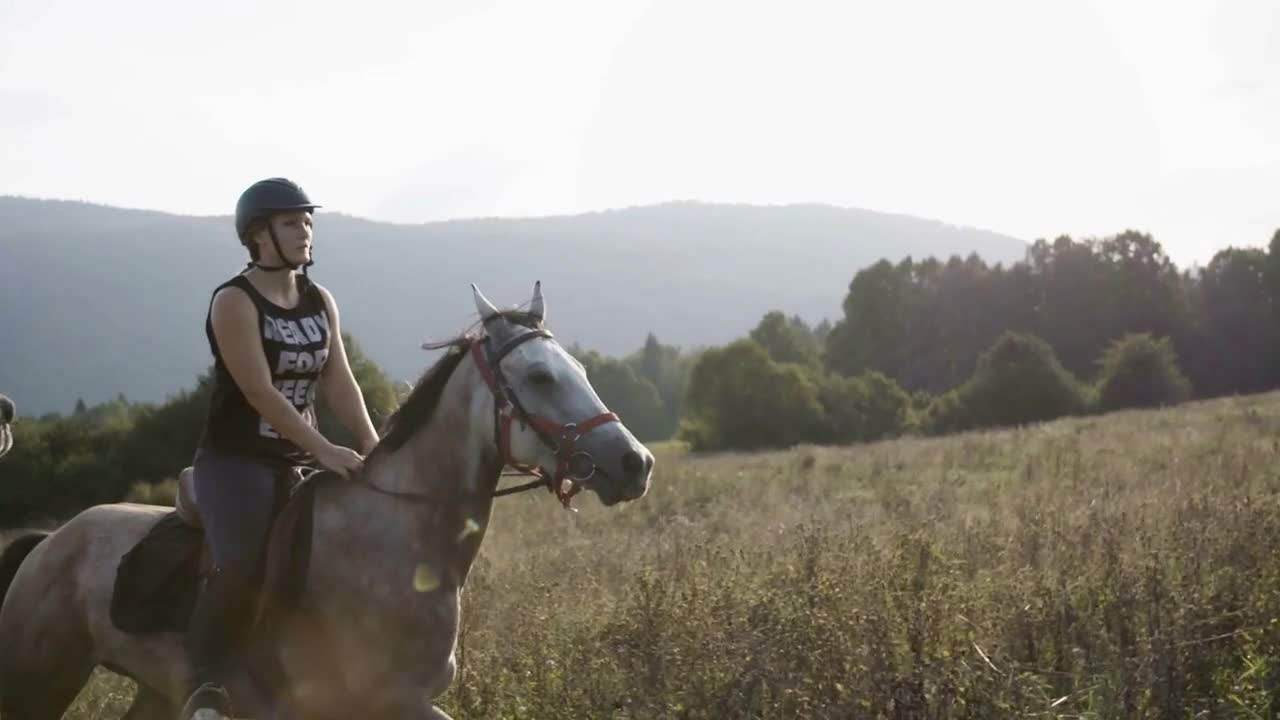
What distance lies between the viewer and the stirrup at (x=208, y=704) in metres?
4.08

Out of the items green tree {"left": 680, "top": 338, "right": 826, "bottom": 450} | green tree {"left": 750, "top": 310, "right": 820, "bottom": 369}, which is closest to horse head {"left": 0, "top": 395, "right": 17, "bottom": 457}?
green tree {"left": 680, "top": 338, "right": 826, "bottom": 450}

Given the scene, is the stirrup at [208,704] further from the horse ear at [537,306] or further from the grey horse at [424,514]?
the horse ear at [537,306]

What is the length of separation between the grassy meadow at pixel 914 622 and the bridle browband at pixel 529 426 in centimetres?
192

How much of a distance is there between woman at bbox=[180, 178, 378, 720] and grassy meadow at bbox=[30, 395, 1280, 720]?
2011mm

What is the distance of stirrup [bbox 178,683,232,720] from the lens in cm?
408

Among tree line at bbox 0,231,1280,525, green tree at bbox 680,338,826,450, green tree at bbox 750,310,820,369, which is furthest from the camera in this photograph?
green tree at bbox 750,310,820,369

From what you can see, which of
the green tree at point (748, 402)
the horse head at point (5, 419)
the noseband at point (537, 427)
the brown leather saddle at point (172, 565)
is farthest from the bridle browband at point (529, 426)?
the green tree at point (748, 402)

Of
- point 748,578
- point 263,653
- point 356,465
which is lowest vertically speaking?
point 748,578

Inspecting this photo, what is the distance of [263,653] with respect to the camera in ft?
14.3

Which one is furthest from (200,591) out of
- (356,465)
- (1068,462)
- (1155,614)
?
(1068,462)

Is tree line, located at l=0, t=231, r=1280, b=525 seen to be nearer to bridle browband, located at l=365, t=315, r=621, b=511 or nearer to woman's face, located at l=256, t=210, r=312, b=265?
woman's face, located at l=256, t=210, r=312, b=265

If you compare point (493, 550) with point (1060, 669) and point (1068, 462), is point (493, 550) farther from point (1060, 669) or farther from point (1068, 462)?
point (1068, 462)

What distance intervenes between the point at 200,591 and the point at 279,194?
172cm

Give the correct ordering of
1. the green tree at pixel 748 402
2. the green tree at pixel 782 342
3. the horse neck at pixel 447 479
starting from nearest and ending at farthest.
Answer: the horse neck at pixel 447 479 < the green tree at pixel 748 402 < the green tree at pixel 782 342
